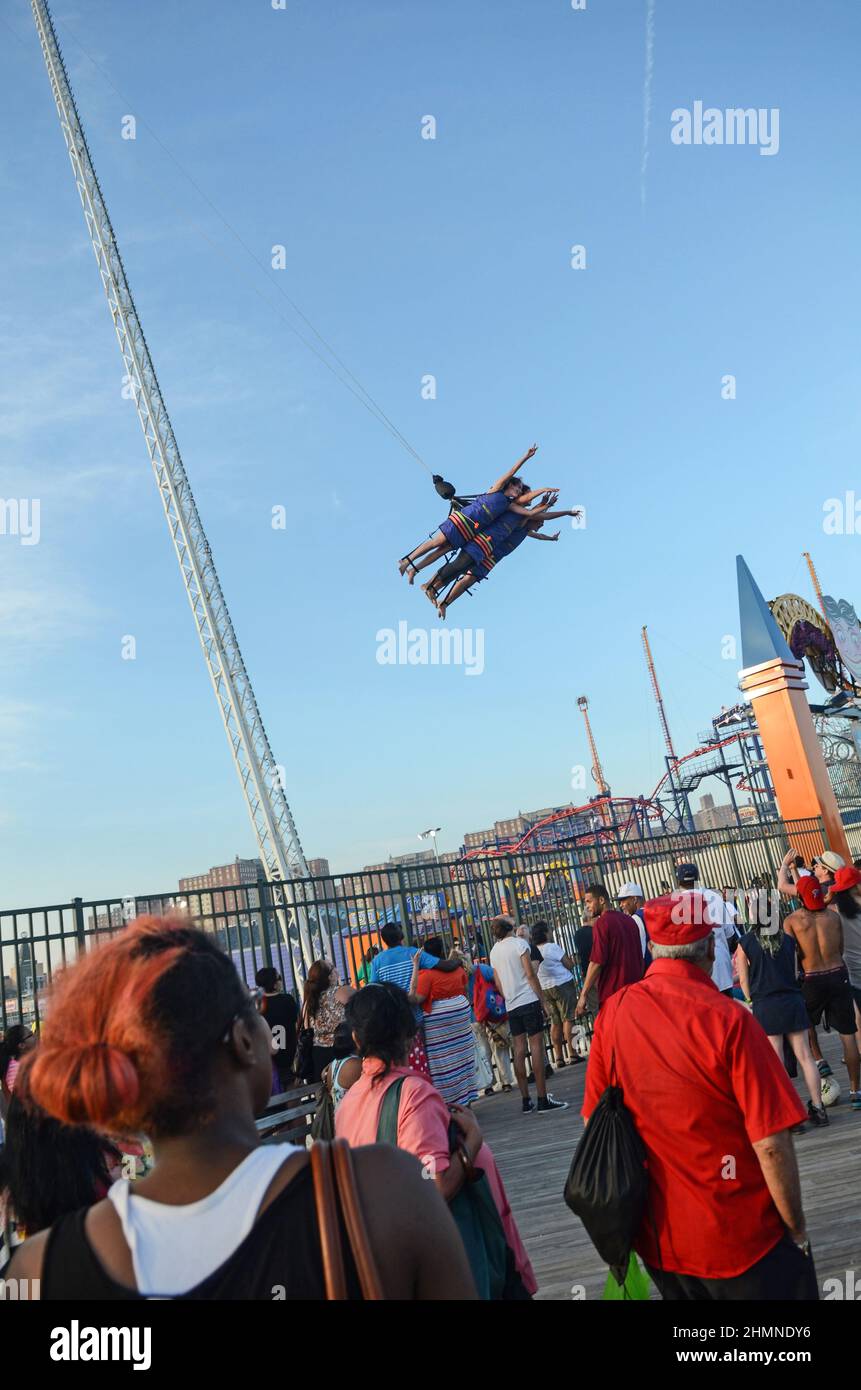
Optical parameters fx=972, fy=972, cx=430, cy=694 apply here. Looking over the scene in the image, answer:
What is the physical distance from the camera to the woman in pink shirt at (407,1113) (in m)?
3.22

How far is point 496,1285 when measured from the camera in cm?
323

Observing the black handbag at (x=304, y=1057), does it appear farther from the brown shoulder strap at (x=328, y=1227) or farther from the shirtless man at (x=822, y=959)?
the brown shoulder strap at (x=328, y=1227)

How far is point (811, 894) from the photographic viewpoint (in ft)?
24.8

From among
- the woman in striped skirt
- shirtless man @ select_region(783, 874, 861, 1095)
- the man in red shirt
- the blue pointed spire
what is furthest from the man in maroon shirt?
A: the blue pointed spire

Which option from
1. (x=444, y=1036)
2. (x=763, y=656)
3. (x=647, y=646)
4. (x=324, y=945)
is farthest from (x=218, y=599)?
(x=647, y=646)

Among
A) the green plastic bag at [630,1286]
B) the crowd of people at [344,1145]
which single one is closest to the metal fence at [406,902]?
the crowd of people at [344,1145]

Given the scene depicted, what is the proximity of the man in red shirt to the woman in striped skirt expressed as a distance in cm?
362

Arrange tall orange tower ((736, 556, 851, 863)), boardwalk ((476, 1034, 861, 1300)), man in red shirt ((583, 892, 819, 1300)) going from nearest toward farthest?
man in red shirt ((583, 892, 819, 1300)) < boardwalk ((476, 1034, 861, 1300)) < tall orange tower ((736, 556, 851, 863))

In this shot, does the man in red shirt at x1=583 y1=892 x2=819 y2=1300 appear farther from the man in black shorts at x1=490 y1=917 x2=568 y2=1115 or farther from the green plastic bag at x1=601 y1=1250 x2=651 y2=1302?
the man in black shorts at x1=490 y1=917 x2=568 y2=1115

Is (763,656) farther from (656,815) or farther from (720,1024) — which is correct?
(656,815)

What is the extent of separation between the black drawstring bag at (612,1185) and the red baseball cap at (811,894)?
200 inches

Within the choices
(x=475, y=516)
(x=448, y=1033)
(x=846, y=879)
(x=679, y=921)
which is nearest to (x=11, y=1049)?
(x=448, y=1033)

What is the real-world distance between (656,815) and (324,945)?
4365cm

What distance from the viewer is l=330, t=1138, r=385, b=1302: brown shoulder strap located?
1.42 meters
